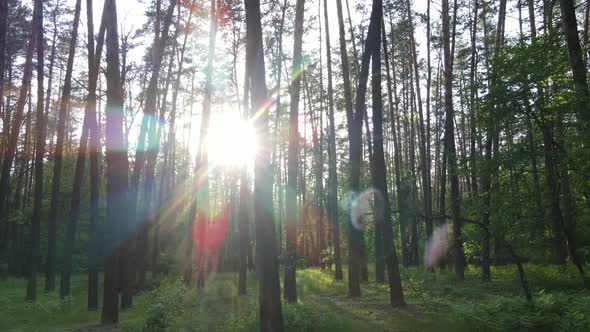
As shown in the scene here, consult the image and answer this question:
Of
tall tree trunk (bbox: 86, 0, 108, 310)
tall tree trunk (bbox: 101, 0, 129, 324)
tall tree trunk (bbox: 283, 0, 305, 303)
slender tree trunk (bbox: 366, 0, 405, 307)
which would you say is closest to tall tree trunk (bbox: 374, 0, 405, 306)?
slender tree trunk (bbox: 366, 0, 405, 307)

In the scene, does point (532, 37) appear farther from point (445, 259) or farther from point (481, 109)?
point (445, 259)

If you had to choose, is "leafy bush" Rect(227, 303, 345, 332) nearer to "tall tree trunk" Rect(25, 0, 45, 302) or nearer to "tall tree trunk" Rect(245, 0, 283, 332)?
"tall tree trunk" Rect(245, 0, 283, 332)

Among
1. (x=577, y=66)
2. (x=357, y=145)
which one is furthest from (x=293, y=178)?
(x=577, y=66)

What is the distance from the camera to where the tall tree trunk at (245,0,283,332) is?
687cm

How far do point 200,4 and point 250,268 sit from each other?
1563 centimetres

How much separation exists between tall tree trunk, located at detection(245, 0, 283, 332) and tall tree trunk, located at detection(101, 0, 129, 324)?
438 cm

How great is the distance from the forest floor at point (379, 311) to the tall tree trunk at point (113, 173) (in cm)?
66

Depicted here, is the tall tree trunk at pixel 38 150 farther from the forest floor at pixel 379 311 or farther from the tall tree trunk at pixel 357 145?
the tall tree trunk at pixel 357 145

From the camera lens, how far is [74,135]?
119ft

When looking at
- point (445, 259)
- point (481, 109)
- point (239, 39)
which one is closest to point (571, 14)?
point (481, 109)

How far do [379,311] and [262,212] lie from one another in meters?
4.87

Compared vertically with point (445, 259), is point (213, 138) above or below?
above

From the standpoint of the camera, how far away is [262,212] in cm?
695

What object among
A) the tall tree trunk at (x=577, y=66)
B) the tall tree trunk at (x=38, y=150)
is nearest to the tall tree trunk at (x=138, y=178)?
the tall tree trunk at (x=38, y=150)
